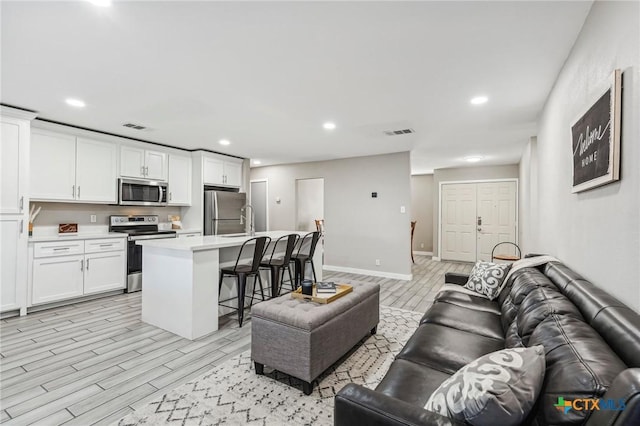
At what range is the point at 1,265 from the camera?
3.52 m

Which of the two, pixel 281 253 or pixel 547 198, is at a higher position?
pixel 547 198

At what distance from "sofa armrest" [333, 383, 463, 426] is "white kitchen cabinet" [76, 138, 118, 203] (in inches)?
192

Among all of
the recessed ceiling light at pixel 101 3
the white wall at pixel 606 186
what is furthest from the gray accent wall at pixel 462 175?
the recessed ceiling light at pixel 101 3

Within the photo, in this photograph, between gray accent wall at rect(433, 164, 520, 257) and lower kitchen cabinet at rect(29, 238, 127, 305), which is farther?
gray accent wall at rect(433, 164, 520, 257)

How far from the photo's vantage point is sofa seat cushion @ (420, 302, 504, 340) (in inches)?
81.4

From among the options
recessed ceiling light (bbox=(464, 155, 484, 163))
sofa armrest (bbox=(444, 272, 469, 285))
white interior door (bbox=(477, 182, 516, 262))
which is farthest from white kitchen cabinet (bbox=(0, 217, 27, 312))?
white interior door (bbox=(477, 182, 516, 262))

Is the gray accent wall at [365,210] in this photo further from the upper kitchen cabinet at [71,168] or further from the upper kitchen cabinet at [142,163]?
the upper kitchen cabinet at [71,168]

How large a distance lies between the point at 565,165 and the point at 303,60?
222 centimetres

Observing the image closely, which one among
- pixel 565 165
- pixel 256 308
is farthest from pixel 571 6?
pixel 256 308

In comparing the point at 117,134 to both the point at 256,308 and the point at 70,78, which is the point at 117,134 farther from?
the point at 256,308

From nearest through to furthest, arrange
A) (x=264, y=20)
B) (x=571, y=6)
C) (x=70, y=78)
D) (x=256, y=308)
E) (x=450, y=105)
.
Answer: (x=571, y=6), (x=264, y=20), (x=256, y=308), (x=70, y=78), (x=450, y=105)

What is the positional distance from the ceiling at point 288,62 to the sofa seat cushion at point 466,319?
198 cm

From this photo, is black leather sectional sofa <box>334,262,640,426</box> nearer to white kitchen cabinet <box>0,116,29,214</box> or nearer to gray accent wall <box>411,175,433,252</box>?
white kitchen cabinet <box>0,116,29,214</box>

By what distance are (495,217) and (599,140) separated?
6.61 meters
